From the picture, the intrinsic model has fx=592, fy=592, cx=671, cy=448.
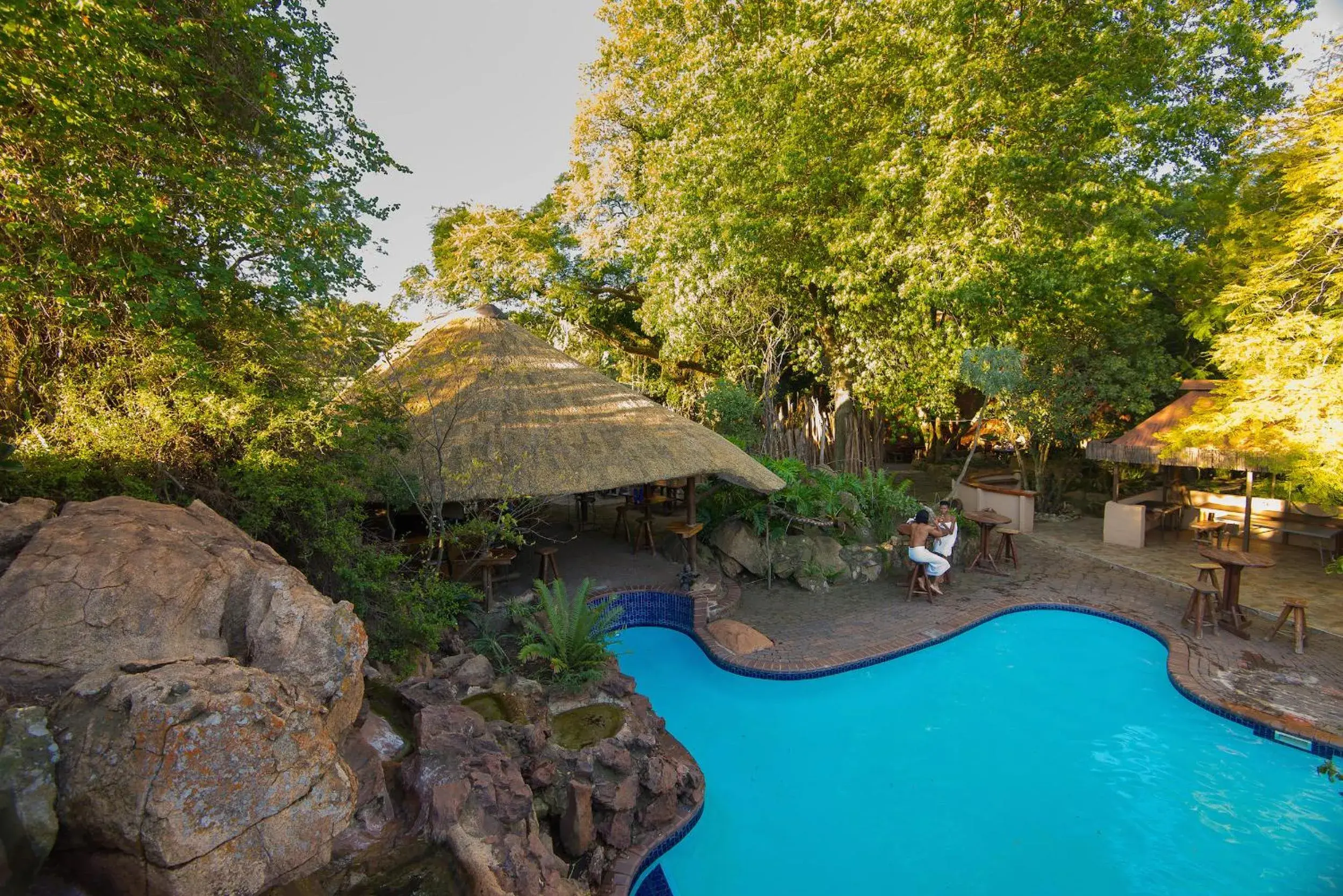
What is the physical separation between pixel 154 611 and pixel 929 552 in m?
9.04

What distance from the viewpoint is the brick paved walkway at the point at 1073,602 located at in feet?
20.1

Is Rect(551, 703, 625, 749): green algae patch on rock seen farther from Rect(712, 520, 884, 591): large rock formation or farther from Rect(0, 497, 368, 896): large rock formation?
Rect(712, 520, 884, 591): large rock formation

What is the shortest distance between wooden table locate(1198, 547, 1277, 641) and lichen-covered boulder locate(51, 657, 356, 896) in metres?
9.73

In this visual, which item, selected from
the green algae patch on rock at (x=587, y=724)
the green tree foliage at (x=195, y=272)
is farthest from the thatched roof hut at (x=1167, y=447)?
the green tree foliage at (x=195, y=272)

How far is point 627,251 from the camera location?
14.9 m

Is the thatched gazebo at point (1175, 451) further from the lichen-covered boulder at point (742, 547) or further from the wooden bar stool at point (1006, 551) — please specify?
the lichen-covered boulder at point (742, 547)

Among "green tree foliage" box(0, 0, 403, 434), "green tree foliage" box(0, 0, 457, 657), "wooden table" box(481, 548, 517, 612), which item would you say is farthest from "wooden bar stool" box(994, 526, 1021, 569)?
"green tree foliage" box(0, 0, 403, 434)

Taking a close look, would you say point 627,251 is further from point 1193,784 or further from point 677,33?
point 1193,784

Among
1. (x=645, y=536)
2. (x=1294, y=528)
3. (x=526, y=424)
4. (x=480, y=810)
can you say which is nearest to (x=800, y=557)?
(x=645, y=536)

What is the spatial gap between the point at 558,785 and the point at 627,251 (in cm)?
1292

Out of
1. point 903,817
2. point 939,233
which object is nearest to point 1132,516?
point 939,233

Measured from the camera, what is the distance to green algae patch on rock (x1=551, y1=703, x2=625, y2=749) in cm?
525

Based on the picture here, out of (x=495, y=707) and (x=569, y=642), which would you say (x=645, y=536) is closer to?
(x=569, y=642)

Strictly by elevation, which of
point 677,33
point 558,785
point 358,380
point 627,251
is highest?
point 677,33
